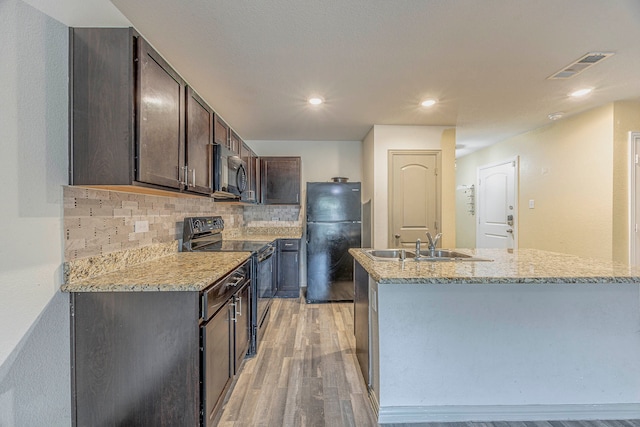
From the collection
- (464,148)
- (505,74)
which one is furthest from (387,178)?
(464,148)

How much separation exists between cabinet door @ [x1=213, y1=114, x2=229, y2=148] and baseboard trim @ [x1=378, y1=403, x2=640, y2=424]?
2.27 meters

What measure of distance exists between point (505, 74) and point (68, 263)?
3214 millimetres

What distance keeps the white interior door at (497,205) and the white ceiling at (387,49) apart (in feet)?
5.05

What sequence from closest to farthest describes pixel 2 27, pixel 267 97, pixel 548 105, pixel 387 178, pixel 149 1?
1. pixel 2 27
2. pixel 149 1
3. pixel 267 97
4. pixel 548 105
5. pixel 387 178

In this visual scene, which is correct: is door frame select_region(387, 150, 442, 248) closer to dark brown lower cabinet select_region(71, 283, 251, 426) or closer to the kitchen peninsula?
the kitchen peninsula

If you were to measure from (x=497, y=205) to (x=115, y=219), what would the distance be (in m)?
5.29

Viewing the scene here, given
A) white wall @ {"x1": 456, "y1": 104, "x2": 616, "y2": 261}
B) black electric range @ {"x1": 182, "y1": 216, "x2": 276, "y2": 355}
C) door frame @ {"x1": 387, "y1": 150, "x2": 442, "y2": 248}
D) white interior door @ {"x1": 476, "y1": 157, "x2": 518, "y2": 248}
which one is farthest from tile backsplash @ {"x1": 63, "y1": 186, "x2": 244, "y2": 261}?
white interior door @ {"x1": 476, "y1": 157, "x2": 518, "y2": 248}

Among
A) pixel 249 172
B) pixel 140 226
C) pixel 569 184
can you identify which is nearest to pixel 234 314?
pixel 140 226

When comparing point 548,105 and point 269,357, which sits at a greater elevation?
point 548,105

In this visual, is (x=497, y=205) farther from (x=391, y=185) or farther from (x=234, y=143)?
(x=234, y=143)

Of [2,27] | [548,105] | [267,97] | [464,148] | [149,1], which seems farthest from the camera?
[464,148]

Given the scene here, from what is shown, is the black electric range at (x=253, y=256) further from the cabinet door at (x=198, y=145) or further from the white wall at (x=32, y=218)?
the white wall at (x=32, y=218)

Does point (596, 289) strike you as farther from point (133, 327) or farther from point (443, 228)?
point (133, 327)

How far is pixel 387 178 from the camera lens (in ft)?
12.4
